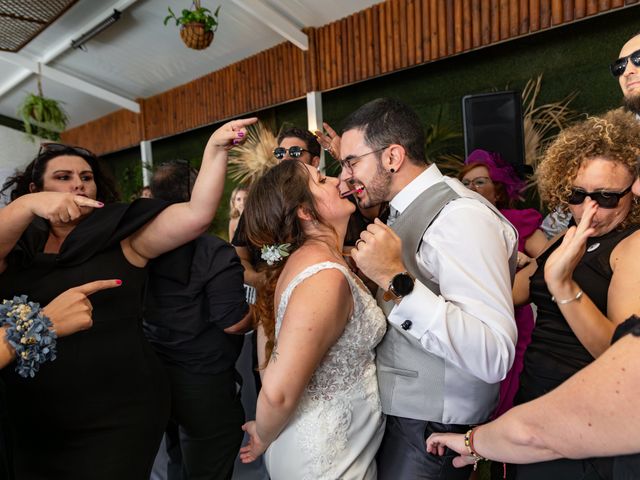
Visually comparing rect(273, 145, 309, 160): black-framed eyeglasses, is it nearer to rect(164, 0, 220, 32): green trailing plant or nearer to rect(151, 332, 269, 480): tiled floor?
rect(151, 332, 269, 480): tiled floor

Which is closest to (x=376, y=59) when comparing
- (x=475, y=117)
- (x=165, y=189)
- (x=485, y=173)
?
(x=475, y=117)

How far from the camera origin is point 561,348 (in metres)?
1.25

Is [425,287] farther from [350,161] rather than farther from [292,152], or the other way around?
[292,152]

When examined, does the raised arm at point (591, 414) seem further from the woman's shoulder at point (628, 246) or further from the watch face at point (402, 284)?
the woman's shoulder at point (628, 246)

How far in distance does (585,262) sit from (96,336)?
152cm

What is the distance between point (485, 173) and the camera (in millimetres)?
2945

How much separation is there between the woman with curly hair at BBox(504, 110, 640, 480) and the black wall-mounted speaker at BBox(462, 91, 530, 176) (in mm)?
2076

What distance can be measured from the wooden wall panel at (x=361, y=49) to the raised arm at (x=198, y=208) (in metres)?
3.57

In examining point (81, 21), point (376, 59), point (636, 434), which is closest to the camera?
point (636, 434)

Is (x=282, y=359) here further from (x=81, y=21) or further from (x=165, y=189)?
(x=81, y=21)

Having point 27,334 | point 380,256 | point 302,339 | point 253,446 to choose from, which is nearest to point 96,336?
point 27,334

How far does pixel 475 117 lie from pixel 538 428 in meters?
3.13

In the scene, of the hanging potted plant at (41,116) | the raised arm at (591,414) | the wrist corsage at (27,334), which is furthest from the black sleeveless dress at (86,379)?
the hanging potted plant at (41,116)

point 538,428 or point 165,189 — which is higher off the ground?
point 165,189
